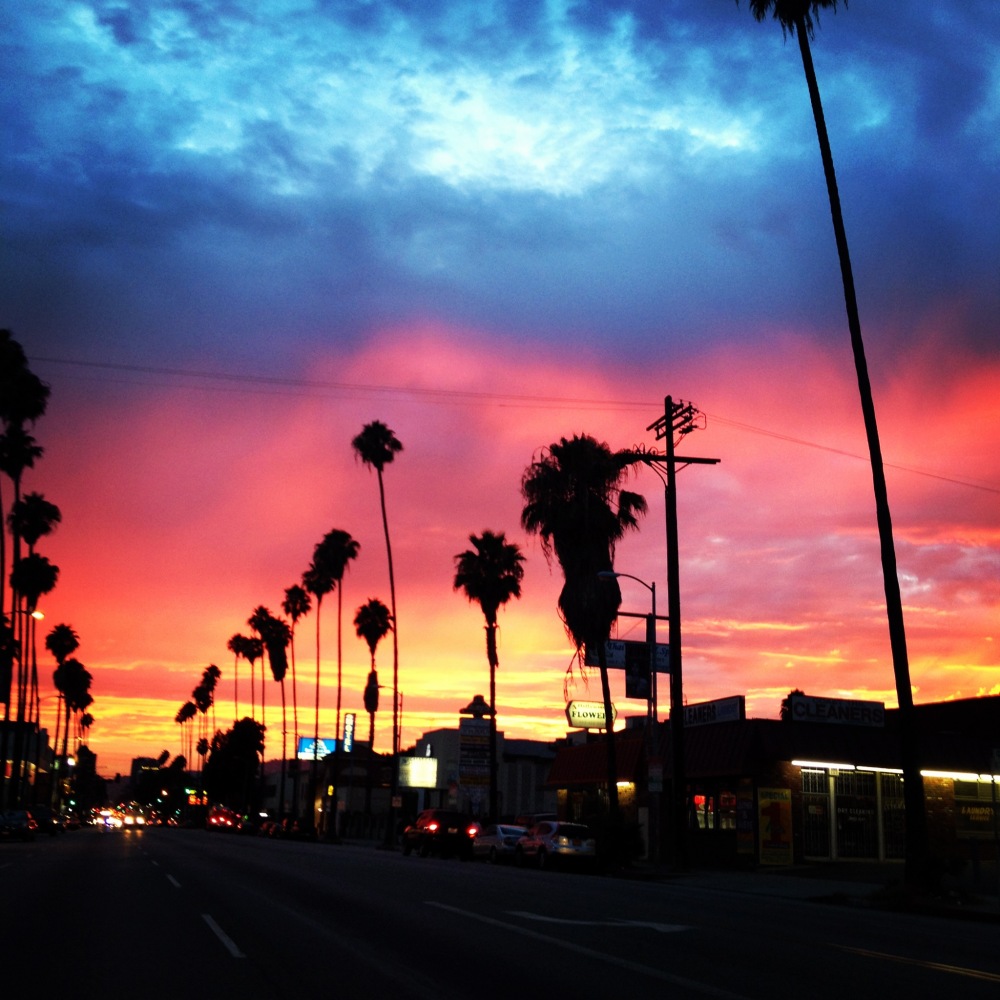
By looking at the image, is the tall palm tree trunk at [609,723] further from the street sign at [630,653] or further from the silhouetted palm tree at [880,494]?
the silhouetted palm tree at [880,494]

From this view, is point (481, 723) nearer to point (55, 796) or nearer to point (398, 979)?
point (398, 979)

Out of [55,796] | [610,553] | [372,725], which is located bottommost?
[55,796]

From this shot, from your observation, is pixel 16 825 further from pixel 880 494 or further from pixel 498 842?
pixel 880 494

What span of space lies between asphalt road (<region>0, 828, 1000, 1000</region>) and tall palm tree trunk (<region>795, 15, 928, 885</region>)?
3.02 metres

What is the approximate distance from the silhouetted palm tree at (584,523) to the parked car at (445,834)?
30.1 feet

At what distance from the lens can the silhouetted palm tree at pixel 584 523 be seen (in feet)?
132

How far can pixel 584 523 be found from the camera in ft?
134

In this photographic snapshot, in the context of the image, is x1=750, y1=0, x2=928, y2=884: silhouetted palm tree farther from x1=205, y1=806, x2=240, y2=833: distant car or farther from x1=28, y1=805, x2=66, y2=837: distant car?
x1=205, y1=806, x2=240, y2=833: distant car

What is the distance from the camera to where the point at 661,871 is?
114 ft

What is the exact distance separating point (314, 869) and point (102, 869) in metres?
4.92

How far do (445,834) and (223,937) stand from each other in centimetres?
3476

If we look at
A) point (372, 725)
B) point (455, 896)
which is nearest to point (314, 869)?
point (455, 896)

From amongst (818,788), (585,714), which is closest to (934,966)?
(818,788)

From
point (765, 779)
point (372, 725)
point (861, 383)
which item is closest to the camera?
point (861, 383)
